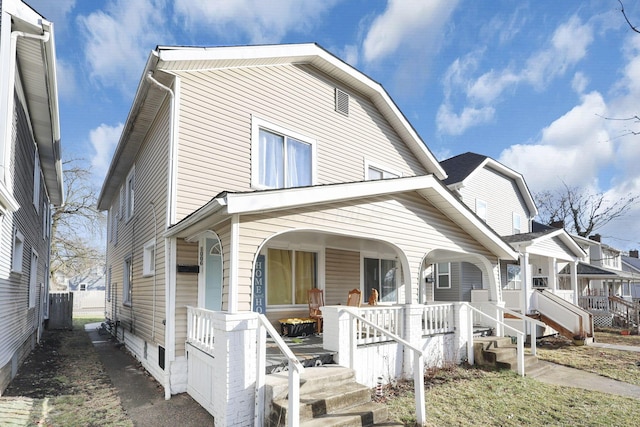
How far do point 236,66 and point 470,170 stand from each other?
436 inches

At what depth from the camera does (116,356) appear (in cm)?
1020

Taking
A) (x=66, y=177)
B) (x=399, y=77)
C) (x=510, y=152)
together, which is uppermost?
(x=510, y=152)

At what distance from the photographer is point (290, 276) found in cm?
945

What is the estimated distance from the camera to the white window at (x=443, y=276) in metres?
16.0

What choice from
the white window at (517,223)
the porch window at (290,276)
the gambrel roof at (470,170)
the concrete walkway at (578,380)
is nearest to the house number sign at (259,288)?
the porch window at (290,276)

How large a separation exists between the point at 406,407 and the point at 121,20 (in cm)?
1351

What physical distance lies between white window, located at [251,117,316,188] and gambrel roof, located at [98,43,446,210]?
146cm

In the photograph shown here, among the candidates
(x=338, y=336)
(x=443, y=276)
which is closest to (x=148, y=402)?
(x=338, y=336)

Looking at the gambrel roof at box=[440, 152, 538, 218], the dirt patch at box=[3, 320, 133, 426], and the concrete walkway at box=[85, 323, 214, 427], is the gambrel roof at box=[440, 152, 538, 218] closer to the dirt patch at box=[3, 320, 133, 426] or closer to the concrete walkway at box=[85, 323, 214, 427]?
the concrete walkway at box=[85, 323, 214, 427]

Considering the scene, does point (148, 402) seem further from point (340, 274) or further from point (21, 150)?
point (21, 150)

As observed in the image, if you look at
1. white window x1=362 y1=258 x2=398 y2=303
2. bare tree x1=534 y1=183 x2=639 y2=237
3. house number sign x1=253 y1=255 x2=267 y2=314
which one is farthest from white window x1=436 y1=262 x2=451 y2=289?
bare tree x1=534 y1=183 x2=639 y2=237

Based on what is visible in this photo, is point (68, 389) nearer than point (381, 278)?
Yes

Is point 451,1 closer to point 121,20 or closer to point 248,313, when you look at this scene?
point 248,313

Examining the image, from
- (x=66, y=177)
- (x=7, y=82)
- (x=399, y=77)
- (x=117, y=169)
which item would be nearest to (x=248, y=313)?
(x=7, y=82)
